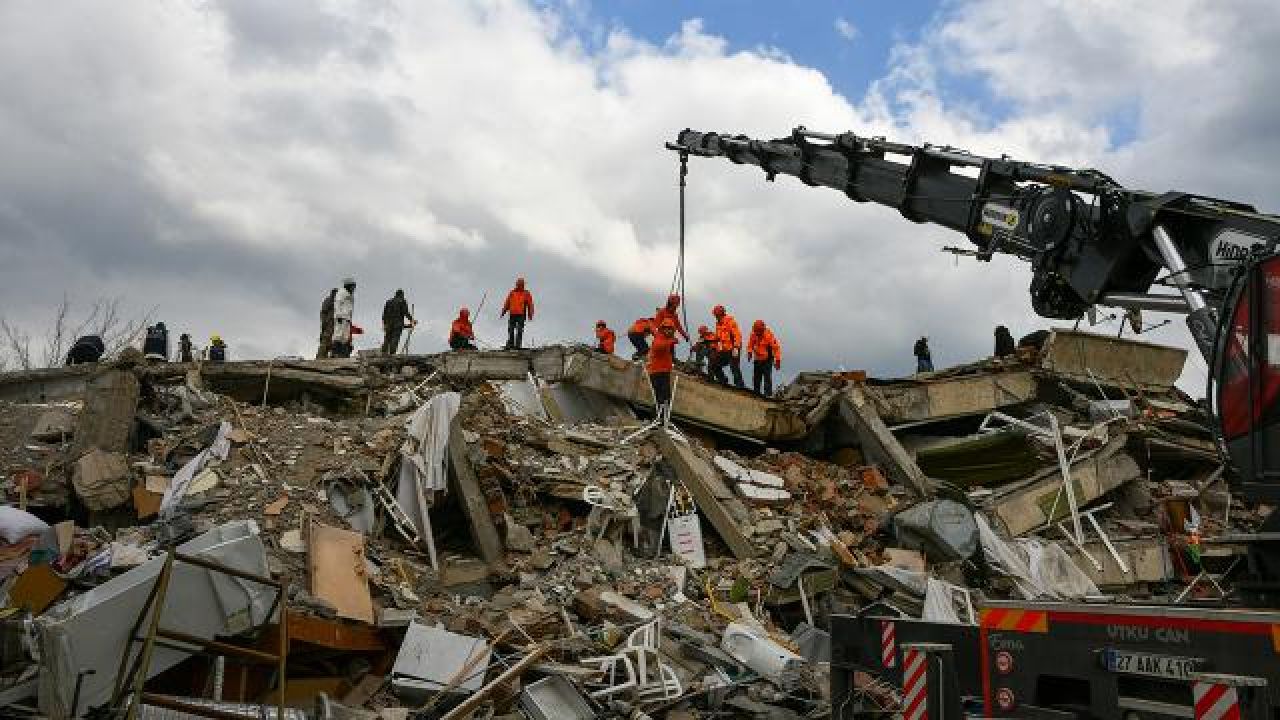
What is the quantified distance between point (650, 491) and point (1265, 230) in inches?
280

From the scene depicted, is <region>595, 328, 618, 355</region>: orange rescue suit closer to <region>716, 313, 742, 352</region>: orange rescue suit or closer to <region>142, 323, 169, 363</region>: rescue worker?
<region>716, 313, 742, 352</region>: orange rescue suit

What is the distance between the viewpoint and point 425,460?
991 cm

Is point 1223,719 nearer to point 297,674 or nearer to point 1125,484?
point 297,674

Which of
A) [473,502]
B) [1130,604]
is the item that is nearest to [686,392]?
[473,502]

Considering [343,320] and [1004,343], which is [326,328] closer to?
[343,320]

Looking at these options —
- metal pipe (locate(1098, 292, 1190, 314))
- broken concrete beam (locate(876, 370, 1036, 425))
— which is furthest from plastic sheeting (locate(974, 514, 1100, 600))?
metal pipe (locate(1098, 292, 1190, 314))

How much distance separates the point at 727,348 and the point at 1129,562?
675 centimetres

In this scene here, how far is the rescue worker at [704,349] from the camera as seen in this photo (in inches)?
→ 648

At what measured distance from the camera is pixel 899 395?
561 inches

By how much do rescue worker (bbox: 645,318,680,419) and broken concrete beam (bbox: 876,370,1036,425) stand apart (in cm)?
329

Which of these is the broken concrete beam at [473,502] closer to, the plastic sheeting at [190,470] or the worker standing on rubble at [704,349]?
the plastic sheeting at [190,470]

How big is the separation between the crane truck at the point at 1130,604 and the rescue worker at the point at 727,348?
884 cm

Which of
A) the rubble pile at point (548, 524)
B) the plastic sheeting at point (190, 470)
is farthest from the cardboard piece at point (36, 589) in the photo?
the plastic sheeting at point (190, 470)

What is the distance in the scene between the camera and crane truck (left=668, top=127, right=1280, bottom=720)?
3.78m
